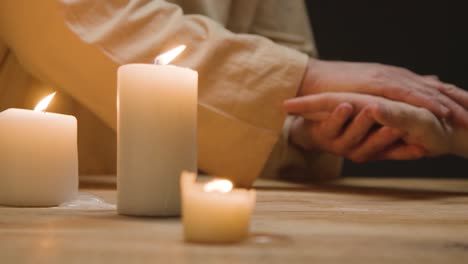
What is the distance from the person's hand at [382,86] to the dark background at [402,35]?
849 millimetres

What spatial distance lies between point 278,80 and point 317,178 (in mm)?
427

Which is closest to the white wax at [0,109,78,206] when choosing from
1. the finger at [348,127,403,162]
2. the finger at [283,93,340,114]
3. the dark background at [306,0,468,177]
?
the finger at [283,93,340,114]

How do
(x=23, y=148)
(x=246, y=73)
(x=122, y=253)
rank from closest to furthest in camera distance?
(x=122, y=253) < (x=23, y=148) < (x=246, y=73)

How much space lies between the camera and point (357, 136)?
846 millimetres

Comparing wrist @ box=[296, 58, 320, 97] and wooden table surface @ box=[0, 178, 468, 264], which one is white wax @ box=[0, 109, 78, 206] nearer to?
wooden table surface @ box=[0, 178, 468, 264]

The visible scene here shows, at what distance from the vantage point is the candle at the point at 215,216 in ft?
1.25

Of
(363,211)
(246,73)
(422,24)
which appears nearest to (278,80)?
(246,73)

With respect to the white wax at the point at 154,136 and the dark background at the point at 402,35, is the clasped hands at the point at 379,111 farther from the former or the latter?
the dark background at the point at 402,35

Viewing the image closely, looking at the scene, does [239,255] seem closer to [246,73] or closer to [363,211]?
[363,211]

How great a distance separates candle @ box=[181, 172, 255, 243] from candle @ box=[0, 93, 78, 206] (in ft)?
0.74

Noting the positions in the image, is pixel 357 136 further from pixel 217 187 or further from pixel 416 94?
pixel 217 187

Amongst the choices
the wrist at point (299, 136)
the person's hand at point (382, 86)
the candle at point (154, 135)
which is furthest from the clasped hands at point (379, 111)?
the candle at point (154, 135)

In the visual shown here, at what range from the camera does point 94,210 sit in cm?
55

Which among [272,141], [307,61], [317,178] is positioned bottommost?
[317,178]
